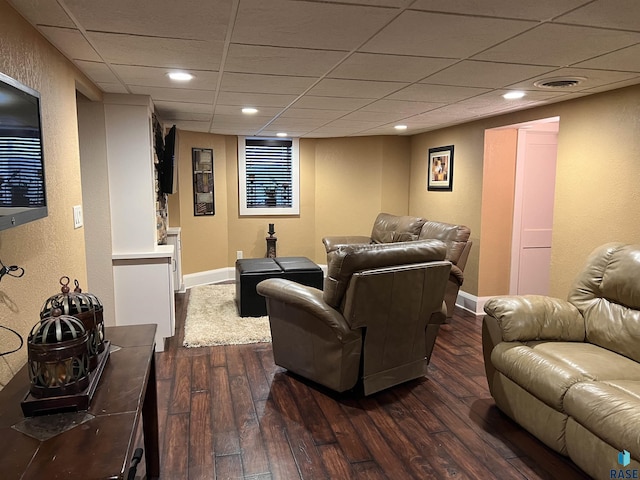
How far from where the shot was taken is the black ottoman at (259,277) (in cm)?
461

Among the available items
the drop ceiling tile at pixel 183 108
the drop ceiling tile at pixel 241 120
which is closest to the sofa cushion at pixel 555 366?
the drop ceiling tile at pixel 183 108

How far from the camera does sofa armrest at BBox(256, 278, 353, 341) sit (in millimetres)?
2766

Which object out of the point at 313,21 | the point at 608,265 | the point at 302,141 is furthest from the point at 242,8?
the point at 302,141

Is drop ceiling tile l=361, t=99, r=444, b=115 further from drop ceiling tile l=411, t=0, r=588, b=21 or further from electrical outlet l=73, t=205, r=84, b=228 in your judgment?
electrical outlet l=73, t=205, r=84, b=228

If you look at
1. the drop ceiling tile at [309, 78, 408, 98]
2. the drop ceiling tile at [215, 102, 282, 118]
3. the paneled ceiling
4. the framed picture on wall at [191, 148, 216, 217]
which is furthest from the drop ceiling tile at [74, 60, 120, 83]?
the framed picture on wall at [191, 148, 216, 217]

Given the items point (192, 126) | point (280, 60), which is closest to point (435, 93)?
point (280, 60)

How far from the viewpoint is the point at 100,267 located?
11.7 ft

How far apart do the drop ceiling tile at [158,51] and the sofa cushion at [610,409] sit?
242 cm

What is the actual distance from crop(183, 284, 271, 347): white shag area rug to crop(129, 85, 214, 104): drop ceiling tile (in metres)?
2.12

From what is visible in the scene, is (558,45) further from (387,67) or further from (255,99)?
(255,99)

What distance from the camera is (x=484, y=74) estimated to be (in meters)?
2.73

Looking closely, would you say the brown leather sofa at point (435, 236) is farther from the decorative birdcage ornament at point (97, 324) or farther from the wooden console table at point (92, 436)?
the wooden console table at point (92, 436)

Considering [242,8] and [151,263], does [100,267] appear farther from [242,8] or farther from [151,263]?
[242,8]

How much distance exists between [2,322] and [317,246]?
5.55m
